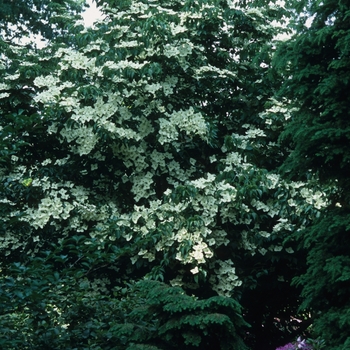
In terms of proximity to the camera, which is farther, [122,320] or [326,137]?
[122,320]

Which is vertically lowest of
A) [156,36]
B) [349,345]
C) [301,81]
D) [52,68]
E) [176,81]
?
[349,345]

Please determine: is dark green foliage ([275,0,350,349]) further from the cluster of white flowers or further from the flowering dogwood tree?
the cluster of white flowers

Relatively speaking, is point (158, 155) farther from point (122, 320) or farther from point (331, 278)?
point (331, 278)

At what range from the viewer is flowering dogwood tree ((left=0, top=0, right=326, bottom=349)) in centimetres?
544

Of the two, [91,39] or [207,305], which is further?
[91,39]

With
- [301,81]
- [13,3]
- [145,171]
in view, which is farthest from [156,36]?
[13,3]

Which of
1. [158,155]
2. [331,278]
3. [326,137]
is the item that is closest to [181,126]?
[158,155]

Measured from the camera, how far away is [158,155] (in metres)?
5.93

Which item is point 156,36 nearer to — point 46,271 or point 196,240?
point 196,240

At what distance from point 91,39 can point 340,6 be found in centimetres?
364

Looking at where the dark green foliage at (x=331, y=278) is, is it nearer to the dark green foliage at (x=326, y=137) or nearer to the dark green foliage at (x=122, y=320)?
the dark green foliage at (x=326, y=137)

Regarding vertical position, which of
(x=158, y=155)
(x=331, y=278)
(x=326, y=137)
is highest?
(x=158, y=155)

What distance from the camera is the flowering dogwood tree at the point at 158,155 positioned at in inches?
214

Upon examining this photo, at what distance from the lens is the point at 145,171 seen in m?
6.05
